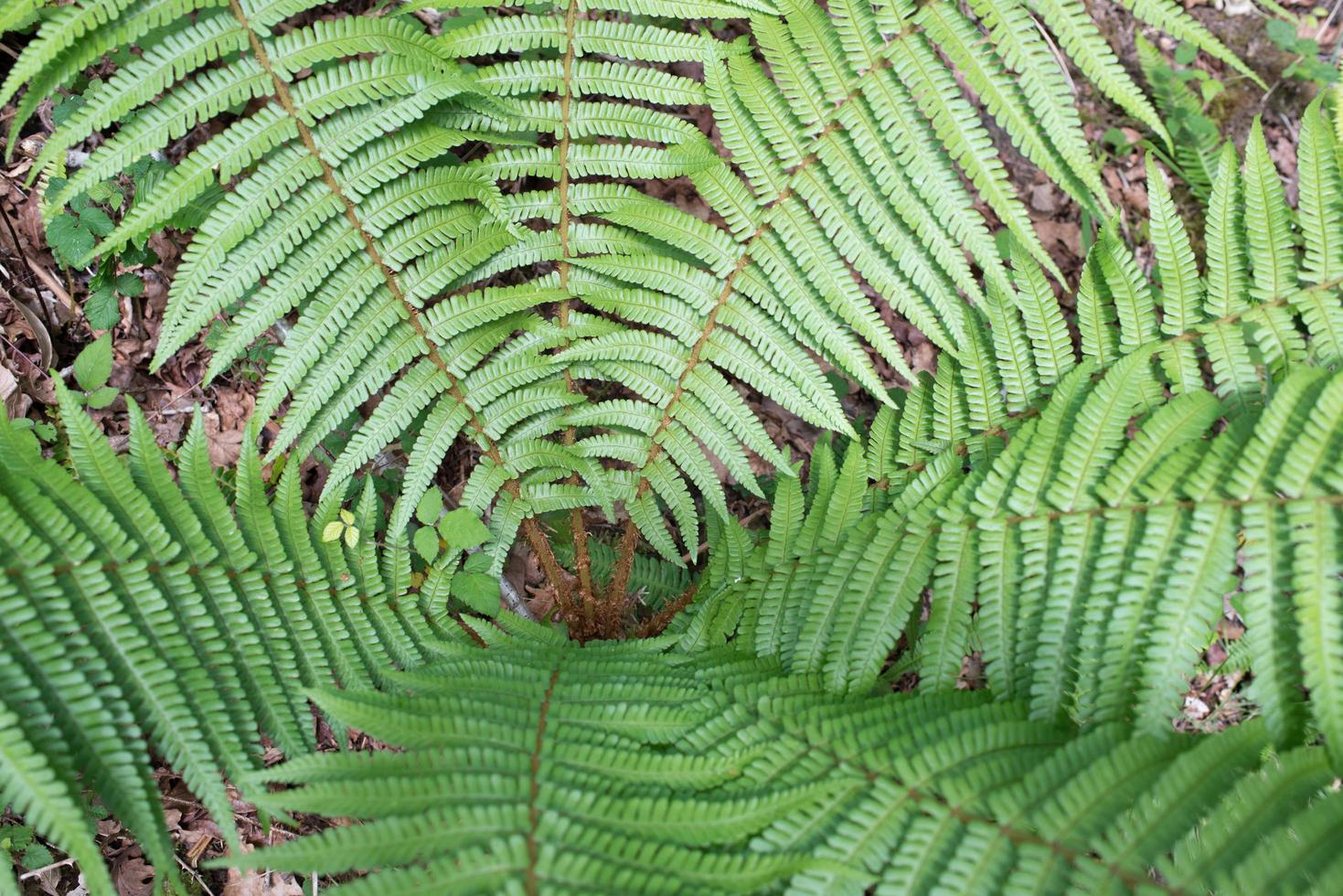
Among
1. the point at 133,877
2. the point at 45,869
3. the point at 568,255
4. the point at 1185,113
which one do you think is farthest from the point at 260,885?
the point at 1185,113

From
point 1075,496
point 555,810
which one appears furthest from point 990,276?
point 555,810

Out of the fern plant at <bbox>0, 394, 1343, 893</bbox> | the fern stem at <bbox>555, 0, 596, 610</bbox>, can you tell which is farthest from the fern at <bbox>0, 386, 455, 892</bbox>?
the fern stem at <bbox>555, 0, 596, 610</bbox>

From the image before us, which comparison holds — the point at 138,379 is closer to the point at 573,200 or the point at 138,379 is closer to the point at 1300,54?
the point at 573,200

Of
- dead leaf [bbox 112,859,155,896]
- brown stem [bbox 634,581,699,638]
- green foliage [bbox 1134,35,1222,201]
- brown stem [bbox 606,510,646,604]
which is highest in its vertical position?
green foliage [bbox 1134,35,1222,201]

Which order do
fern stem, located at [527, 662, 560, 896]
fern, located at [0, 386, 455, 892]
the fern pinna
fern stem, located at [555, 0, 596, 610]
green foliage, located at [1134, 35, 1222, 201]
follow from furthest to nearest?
green foliage, located at [1134, 35, 1222, 201]
fern stem, located at [555, 0, 596, 610]
the fern pinna
fern, located at [0, 386, 455, 892]
fern stem, located at [527, 662, 560, 896]

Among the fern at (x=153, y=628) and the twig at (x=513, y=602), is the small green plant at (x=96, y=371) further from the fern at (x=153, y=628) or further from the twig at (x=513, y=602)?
the twig at (x=513, y=602)

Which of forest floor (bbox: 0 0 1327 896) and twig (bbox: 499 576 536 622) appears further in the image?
twig (bbox: 499 576 536 622)

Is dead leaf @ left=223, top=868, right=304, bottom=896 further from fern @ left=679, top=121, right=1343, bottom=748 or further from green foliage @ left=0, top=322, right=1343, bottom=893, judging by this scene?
fern @ left=679, top=121, right=1343, bottom=748

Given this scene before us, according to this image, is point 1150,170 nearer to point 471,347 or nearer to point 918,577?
point 918,577
